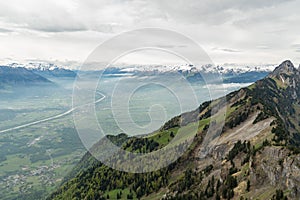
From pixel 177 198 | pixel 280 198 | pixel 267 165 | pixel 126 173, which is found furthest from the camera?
pixel 126 173

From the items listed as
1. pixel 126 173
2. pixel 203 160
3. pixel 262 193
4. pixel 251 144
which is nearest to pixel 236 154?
pixel 251 144

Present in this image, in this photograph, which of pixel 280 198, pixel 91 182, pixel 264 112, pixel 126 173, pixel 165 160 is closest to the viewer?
pixel 280 198

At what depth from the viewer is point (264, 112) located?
475ft

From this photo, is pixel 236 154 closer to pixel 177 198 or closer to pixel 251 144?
pixel 251 144

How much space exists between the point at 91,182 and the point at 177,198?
A: 278 ft

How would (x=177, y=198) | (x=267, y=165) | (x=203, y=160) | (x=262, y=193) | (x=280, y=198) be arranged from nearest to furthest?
(x=280, y=198)
(x=262, y=193)
(x=267, y=165)
(x=177, y=198)
(x=203, y=160)

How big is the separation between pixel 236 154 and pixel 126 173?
71.5 meters

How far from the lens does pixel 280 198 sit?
232 ft

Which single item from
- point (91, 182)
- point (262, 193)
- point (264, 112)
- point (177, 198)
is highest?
point (264, 112)

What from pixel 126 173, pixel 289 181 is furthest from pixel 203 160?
pixel 289 181

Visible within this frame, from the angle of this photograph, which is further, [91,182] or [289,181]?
[91,182]

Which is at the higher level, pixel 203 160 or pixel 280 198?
pixel 280 198

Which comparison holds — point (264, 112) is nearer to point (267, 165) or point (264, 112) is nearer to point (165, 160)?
point (165, 160)

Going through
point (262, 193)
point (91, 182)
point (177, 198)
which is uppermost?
point (262, 193)
